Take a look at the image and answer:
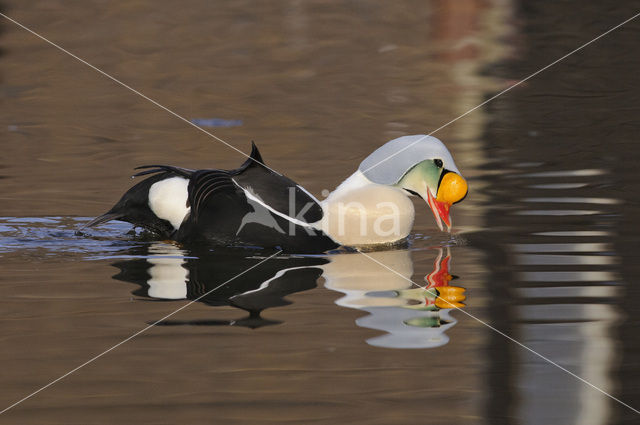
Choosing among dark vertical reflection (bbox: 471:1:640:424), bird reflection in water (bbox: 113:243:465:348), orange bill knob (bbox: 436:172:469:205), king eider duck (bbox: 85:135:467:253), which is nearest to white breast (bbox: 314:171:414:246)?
king eider duck (bbox: 85:135:467:253)

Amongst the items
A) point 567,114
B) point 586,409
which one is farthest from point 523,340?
point 567,114

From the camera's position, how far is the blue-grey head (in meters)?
6.59

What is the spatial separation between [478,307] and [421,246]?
1.52 m

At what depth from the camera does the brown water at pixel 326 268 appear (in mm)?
4227

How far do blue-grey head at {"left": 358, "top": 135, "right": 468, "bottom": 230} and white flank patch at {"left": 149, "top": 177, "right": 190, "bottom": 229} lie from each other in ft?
3.53

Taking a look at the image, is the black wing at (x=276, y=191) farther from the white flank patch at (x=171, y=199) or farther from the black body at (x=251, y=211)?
the white flank patch at (x=171, y=199)

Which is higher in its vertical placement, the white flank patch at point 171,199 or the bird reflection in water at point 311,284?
the white flank patch at point 171,199

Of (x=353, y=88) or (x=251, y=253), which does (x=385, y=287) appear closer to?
(x=251, y=253)

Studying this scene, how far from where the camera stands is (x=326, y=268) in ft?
20.5

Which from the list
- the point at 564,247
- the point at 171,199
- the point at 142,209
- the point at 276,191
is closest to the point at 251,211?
the point at 276,191

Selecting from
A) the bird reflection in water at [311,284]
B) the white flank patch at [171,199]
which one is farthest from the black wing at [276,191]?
the white flank patch at [171,199]

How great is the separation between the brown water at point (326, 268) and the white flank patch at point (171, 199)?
0.87 ft

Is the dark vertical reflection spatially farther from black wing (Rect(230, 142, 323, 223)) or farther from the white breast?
black wing (Rect(230, 142, 323, 223))

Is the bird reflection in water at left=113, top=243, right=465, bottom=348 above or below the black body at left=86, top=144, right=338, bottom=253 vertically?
below
